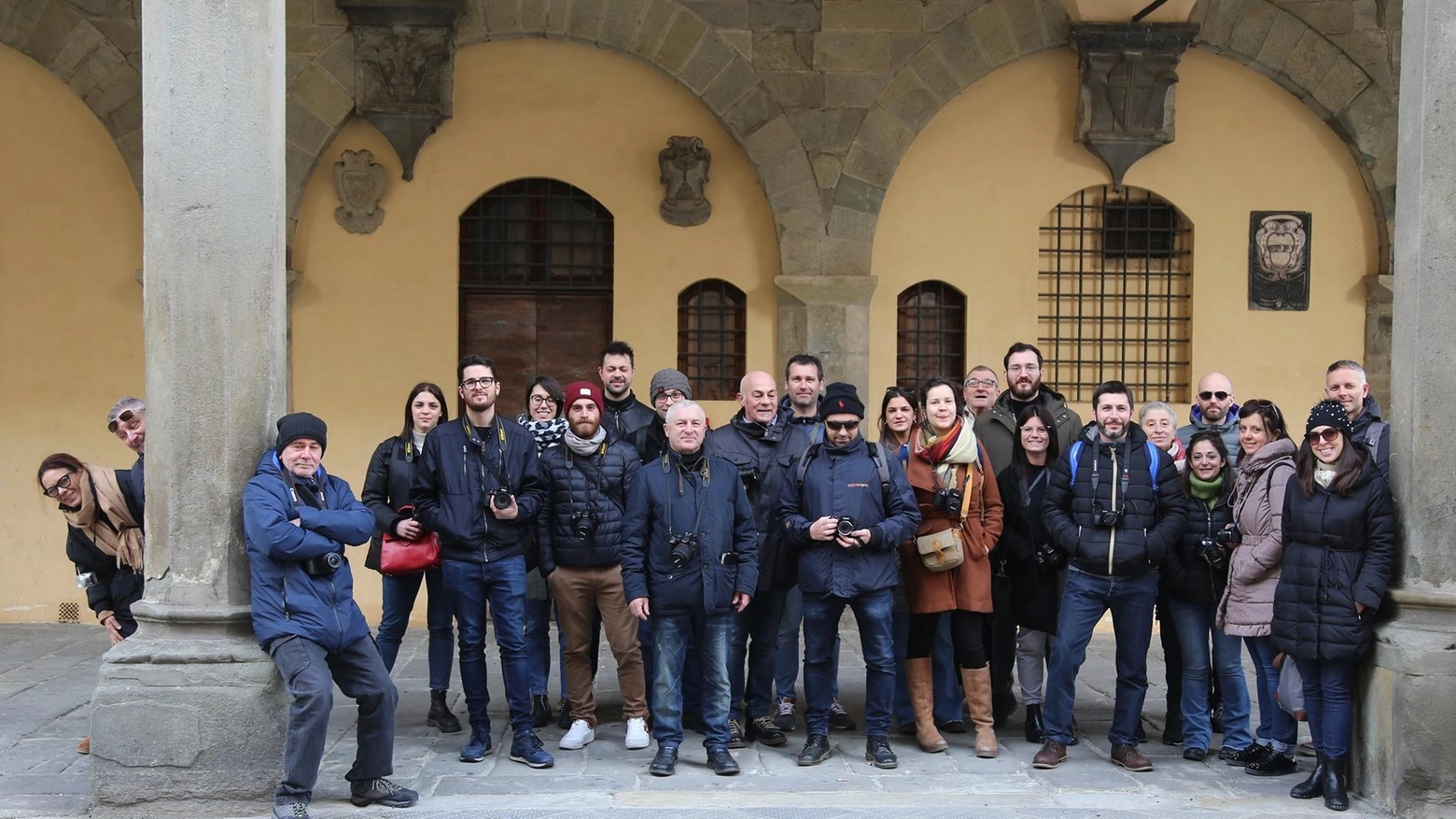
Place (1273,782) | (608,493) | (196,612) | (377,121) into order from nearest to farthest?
(196,612), (1273,782), (608,493), (377,121)

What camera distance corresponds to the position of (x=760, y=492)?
7270 millimetres

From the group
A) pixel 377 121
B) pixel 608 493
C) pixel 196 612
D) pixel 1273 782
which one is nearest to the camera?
pixel 196 612

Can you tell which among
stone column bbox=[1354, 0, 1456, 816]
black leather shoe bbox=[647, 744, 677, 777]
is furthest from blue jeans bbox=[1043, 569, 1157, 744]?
black leather shoe bbox=[647, 744, 677, 777]

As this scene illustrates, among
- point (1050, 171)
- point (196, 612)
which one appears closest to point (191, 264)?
point (196, 612)

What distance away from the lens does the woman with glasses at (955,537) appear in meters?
6.96

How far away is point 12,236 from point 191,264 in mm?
5472

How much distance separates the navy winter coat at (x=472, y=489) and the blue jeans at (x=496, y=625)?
63mm

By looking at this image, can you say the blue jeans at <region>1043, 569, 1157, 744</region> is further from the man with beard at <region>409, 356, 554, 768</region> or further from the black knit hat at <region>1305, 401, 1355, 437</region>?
the man with beard at <region>409, 356, 554, 768</region>

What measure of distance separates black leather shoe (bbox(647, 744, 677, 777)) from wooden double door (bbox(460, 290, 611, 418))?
15.5 feet

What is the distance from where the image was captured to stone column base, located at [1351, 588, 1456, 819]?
236 inches

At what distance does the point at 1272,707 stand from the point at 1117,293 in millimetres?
4990

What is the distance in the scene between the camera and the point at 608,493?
7.07 meters

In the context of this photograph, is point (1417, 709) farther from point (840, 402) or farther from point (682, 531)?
point (682, 531)

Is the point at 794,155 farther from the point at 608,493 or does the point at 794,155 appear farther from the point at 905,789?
the point at 905,789
